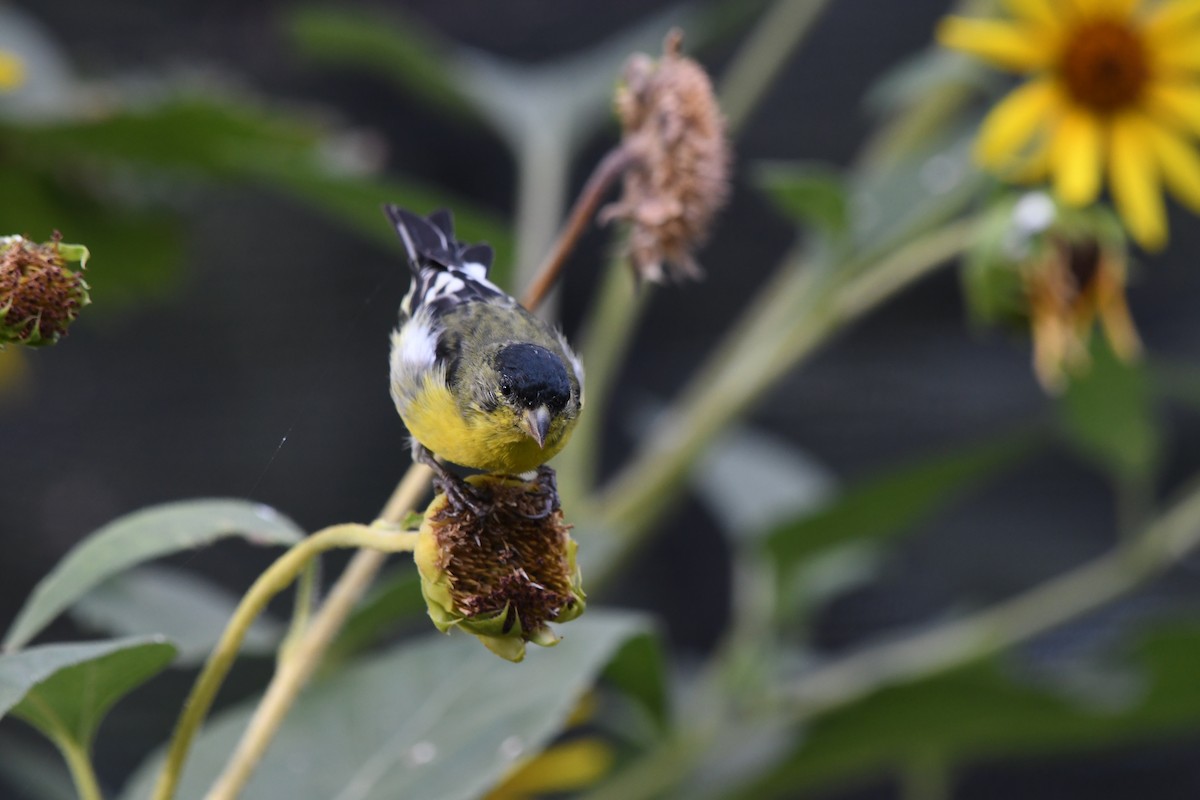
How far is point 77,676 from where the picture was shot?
252 millimetres

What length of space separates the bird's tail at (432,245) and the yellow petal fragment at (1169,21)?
335 millimetres

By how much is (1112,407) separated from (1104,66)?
0.17 metres

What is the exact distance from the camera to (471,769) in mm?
317

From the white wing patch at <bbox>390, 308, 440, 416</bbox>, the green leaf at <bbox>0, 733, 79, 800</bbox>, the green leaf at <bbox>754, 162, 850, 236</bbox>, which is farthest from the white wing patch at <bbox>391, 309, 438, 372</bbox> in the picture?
the green leaf at <bbox>0, 733, 79, 800</bbox>

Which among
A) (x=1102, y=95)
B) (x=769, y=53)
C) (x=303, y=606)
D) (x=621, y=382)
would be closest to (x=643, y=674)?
(x=303, y=606)

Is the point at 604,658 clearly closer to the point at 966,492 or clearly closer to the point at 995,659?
the point at 995,659

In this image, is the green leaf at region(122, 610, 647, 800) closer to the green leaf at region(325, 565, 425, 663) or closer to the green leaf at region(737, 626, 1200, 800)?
the green leaf at region(325, 565, 425, 663)

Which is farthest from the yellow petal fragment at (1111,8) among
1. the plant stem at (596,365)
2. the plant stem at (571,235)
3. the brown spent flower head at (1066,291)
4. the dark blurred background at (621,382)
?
the dark blurred background at (621,382)

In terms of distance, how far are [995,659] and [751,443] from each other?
220 millimetres

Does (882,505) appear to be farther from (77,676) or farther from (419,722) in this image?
(77,676)

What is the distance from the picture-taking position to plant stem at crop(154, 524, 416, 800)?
0.22 metres

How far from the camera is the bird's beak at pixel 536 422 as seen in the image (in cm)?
24

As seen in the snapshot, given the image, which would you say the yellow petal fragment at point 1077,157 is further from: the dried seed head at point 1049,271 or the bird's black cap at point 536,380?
the bird's black cap at point 536,380

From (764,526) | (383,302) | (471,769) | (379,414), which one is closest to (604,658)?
(471,769)
